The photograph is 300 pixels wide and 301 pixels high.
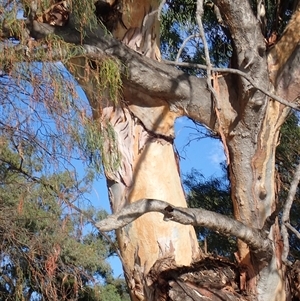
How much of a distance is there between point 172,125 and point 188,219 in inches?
37.7

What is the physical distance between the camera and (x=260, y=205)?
3.10m

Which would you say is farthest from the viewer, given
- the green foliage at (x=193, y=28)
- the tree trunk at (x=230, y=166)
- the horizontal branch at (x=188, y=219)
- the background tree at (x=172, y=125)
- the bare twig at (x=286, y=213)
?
the green foliage at (x=193, y=28)

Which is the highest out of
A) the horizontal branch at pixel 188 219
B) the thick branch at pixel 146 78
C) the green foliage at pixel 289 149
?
the green foliage at pixel 289 149

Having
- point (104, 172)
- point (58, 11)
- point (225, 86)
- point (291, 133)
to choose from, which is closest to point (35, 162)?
point (104, 172)

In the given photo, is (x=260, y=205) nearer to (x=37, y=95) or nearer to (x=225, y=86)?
(x=225, y=86)

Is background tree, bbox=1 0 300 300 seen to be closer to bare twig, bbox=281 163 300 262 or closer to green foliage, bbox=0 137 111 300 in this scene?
bare twig, bbox=281 163 300 262

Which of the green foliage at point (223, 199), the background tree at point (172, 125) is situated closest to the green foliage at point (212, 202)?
the green foliage at point (223, 199)

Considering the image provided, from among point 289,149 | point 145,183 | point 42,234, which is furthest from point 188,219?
point 289,149

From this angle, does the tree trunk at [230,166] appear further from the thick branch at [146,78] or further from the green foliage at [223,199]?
the green foliage at [223,199]

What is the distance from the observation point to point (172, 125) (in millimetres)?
3236

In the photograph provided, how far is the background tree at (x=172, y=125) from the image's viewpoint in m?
2.75

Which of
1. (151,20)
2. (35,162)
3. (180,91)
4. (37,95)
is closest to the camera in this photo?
(37,95)

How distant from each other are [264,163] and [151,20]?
97cm

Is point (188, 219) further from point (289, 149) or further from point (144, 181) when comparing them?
point (289, 149)
